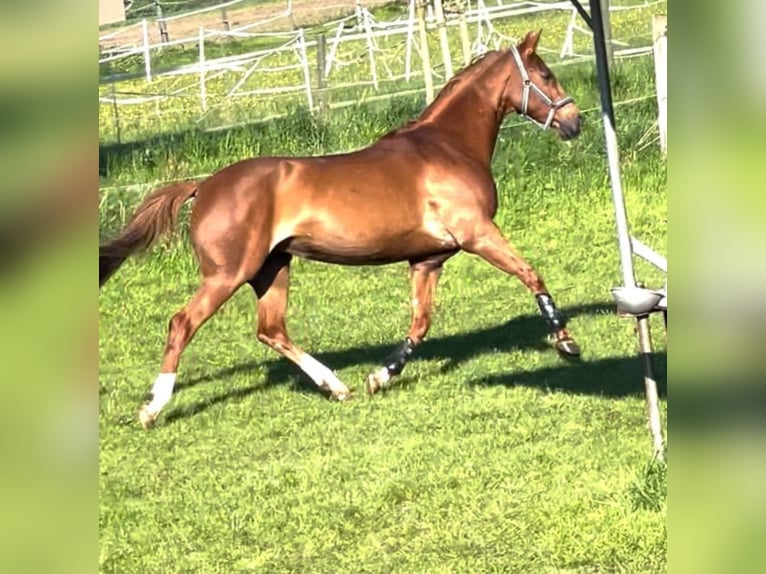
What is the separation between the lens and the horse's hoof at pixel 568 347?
500 centimetres

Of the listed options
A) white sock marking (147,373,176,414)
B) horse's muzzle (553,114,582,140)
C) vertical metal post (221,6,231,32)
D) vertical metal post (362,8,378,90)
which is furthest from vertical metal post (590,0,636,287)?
white sock marking (147,373,176,414)

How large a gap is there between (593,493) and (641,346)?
1.88 feet

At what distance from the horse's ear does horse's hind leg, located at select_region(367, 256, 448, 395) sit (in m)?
0.84

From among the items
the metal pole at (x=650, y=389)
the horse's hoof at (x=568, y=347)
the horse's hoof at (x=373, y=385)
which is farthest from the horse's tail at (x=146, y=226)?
the metal pole at (x=650, y=389)

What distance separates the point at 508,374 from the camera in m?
5.12

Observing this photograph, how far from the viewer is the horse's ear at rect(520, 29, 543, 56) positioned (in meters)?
4.90

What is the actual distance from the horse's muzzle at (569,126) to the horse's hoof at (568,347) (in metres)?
0.77

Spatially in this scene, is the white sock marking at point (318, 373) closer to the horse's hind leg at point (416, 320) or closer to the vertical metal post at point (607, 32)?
the horse's hind leg at point (416, 320)

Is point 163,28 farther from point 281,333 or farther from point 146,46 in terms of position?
point 281,333

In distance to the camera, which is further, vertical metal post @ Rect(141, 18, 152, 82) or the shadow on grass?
the shadow on grass

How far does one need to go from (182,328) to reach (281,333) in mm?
377

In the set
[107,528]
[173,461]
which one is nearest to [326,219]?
[173,461]

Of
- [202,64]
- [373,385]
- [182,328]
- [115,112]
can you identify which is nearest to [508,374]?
[373,385]

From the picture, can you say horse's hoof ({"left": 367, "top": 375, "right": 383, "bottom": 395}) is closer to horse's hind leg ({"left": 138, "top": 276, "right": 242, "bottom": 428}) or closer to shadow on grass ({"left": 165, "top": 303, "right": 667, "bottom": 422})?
shadow on grass ({"left": 165, "top": 303, "right": 667, "bottom": 422})
